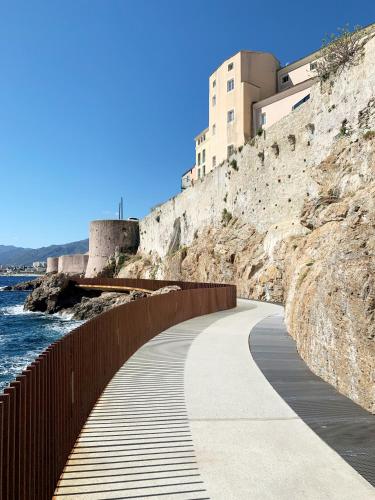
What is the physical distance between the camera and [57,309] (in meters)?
44.8

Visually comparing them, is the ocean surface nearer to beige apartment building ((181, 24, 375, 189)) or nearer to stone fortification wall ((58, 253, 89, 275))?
beige apartment building ((181, 24, 375, 189))

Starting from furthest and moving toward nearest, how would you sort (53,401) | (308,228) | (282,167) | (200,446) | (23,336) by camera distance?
(282,167), (23,336), (308,228), (200,446), (53,401)

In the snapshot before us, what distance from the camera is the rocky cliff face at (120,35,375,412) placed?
22.4 feet

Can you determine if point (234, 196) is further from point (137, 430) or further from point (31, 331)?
point (137, 430)

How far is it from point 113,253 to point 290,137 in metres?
47.2

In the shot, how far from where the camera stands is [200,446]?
5051 mm

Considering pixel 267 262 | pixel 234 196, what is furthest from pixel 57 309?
pixel 267 262

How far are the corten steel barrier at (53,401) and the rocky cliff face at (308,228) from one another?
4.37 metres

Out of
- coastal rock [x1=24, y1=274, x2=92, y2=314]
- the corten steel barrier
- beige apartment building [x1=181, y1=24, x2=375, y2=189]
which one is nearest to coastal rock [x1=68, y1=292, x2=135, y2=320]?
coastal rock [x1=24, y1=274, x2=92, y2=314]

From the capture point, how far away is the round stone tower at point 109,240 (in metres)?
72.4

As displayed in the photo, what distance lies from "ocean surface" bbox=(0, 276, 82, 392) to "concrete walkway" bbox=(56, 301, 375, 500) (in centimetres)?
732

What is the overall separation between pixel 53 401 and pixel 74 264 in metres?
91.5

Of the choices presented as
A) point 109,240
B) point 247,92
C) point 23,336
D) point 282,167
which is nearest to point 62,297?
point 23,336

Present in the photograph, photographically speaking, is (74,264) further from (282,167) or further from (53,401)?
(53,401)
